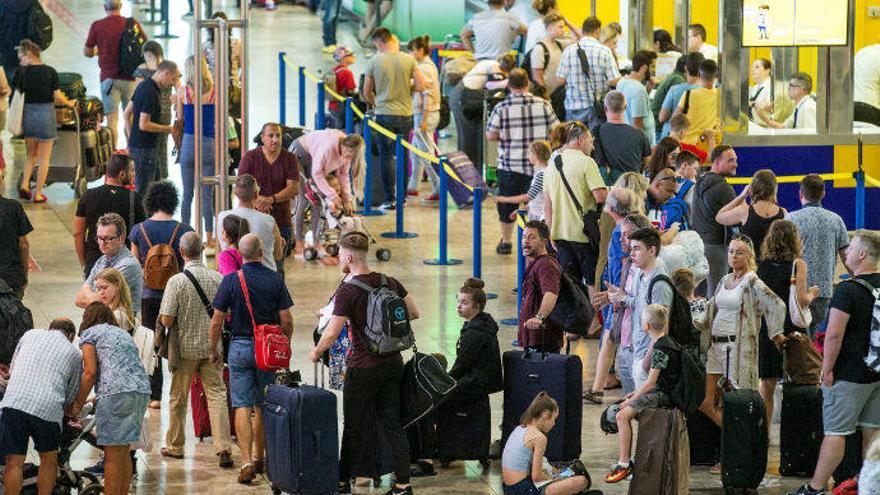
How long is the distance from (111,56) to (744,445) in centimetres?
1177

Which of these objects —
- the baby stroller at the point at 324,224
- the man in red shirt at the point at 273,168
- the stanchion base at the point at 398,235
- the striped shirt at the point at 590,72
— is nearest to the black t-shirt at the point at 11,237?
the man in red shirt at the point at 273,168

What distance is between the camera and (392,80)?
18.8 m

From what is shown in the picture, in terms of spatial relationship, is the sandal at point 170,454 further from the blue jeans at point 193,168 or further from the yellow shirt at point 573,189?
the blue jeans at point 193,168

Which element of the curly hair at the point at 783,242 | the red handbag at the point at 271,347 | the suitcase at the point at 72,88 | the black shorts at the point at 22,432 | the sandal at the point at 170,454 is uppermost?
the suitcase at the point at 72,88

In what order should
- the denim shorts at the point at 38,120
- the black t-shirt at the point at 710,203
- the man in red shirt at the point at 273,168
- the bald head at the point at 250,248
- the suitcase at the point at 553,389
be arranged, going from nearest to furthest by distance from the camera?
the bald head at the point at 250,248 → the suitcase at the point at 553,389 → the black t-shirt at the point at 710,203 → the man in red shirt at the point at 273,168 → the denim shorts at the point at 38,120

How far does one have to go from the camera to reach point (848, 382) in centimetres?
1021

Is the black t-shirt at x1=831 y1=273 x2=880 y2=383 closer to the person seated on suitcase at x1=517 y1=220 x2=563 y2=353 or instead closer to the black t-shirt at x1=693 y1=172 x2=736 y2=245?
the person seated on suitcase at x1=517 y1=220 x2=563 y2=353

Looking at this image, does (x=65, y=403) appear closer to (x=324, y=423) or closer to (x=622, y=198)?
(x=324, y=423)

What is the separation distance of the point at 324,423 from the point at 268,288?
102 centimetres

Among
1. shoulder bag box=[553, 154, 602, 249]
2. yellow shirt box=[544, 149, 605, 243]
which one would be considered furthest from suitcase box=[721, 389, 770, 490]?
yellow shirt box=[544, 149, 605, 243]

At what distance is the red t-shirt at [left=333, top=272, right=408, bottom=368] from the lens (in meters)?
10.2

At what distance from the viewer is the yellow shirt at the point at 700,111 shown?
1647 cm

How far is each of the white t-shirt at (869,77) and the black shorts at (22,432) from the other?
1130cm

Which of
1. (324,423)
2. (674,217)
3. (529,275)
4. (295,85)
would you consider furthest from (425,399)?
(295,85)
